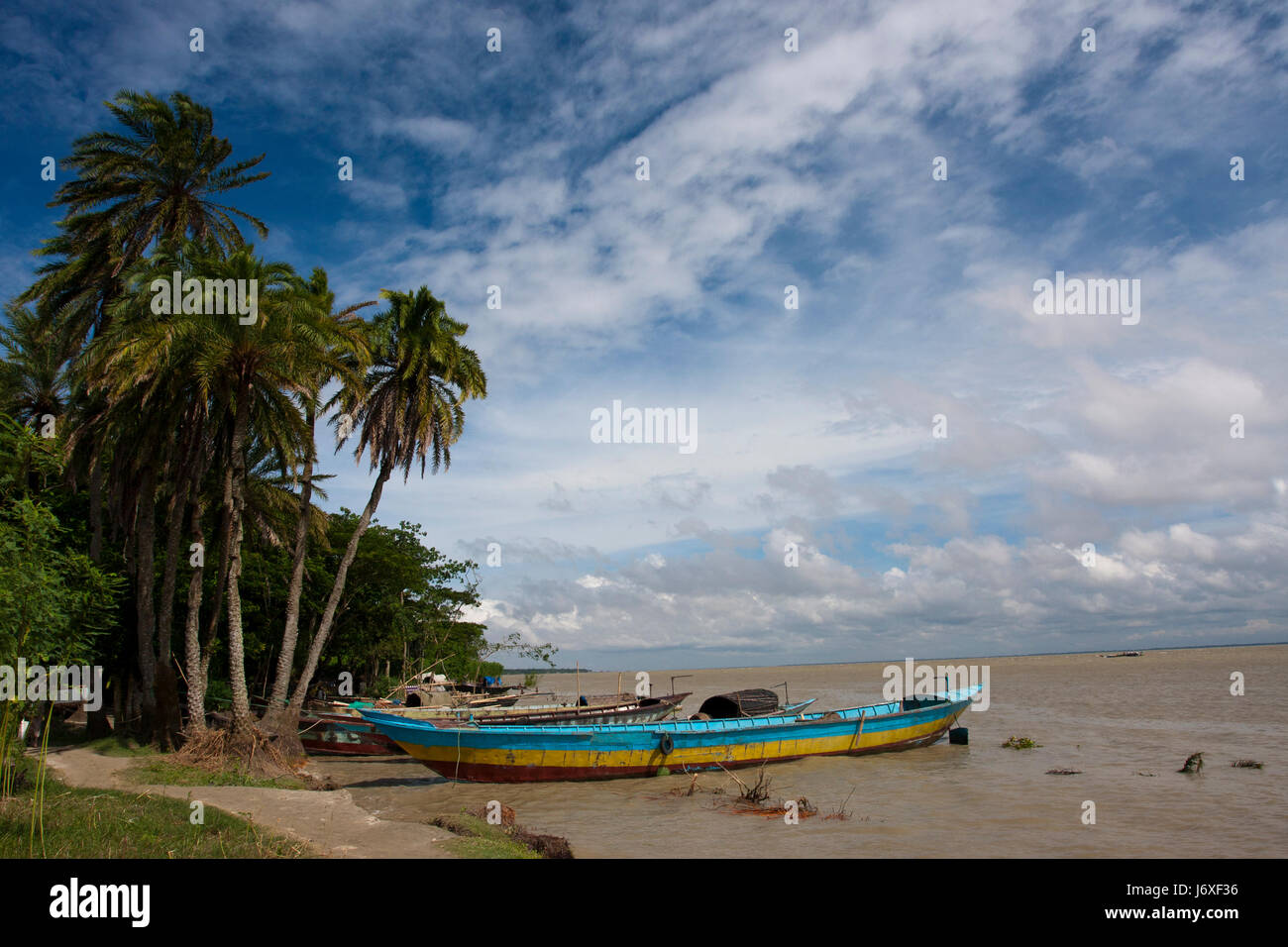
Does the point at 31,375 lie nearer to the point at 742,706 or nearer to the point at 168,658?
the point at 168,658

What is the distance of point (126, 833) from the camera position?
380 inches

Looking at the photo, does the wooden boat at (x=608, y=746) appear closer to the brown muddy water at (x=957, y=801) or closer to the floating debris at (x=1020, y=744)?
the brown muddy water at (x=957, y=801)

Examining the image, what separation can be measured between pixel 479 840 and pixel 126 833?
5.03 meters

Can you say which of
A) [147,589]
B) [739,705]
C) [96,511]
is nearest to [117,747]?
[147,589]

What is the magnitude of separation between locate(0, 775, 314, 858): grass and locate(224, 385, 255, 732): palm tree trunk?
703 cm

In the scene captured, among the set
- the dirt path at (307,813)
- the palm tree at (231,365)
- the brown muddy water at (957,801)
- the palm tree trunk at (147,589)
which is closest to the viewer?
the dirt path at (307,813)

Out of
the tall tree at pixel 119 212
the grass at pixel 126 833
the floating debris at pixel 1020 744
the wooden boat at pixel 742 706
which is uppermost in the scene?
the tall tree at pixel 119 212

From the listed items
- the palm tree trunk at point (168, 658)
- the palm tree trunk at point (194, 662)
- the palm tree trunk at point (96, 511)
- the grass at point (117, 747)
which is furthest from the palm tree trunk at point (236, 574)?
the palm tree trunk at point (96, 511)

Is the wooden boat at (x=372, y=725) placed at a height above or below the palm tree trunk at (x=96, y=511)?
below

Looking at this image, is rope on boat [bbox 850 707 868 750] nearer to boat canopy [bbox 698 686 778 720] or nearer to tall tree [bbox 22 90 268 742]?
boat canopy [bbox 698 686 778 720]

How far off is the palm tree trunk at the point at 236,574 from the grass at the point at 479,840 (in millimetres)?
7937

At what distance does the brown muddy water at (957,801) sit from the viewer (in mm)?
13703

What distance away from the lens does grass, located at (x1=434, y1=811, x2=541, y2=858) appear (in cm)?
1130
